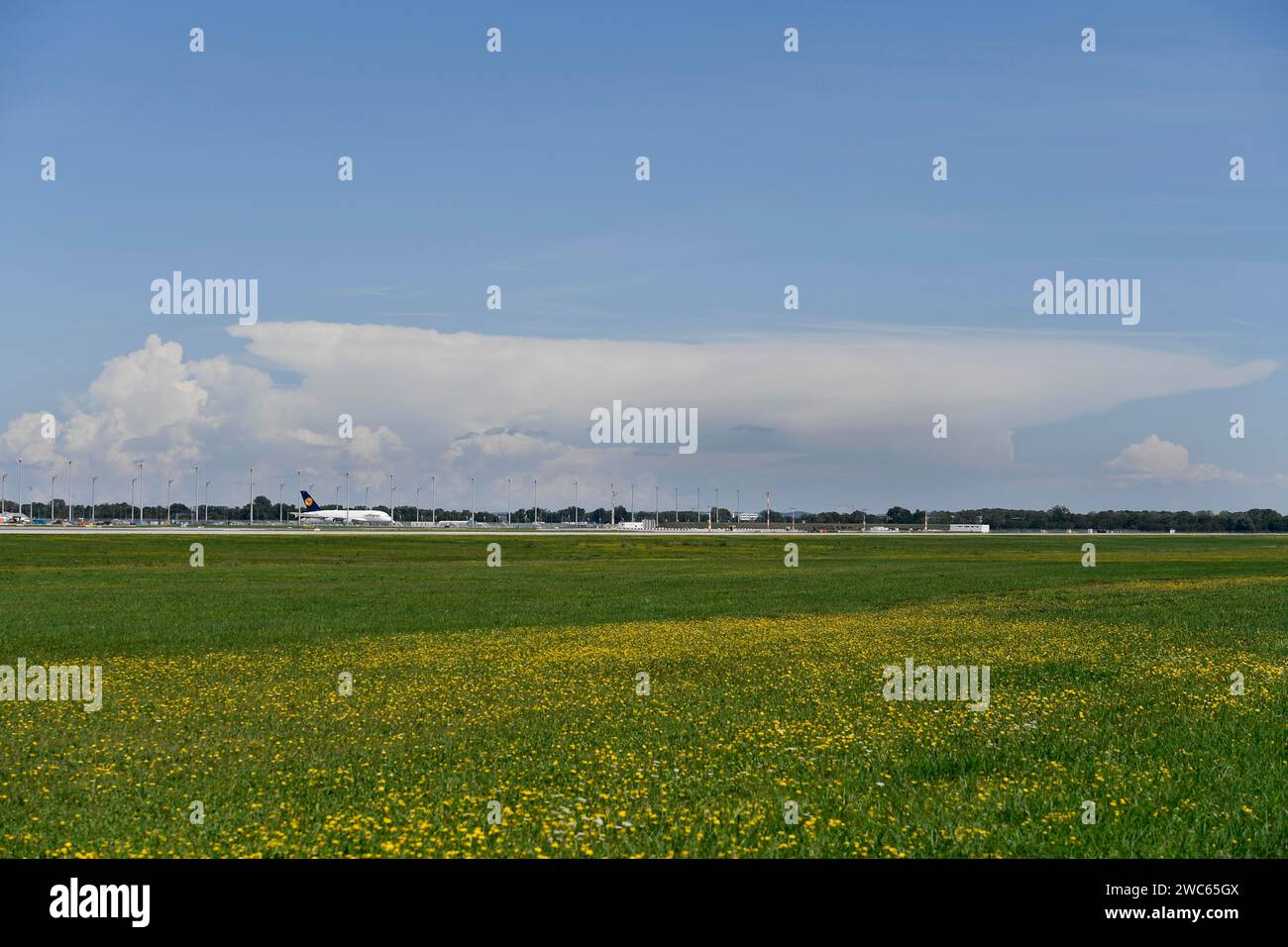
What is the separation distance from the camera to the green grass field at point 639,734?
41.2 ft

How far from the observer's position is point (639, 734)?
1858 centimetres

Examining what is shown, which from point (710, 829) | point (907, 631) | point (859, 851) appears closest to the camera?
point (859, 851)

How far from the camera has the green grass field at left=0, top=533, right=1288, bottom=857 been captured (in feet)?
41.2

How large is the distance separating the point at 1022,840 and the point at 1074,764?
15.0 feet

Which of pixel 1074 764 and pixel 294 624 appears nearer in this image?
pixel 1074 764

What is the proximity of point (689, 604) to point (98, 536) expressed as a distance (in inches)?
4455

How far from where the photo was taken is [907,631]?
3681 centimetres

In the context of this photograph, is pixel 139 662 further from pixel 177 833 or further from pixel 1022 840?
pixel 1022 840

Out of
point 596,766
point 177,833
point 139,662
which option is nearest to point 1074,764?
point 596,766

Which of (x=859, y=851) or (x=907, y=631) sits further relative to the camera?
(x=907, y=631)
